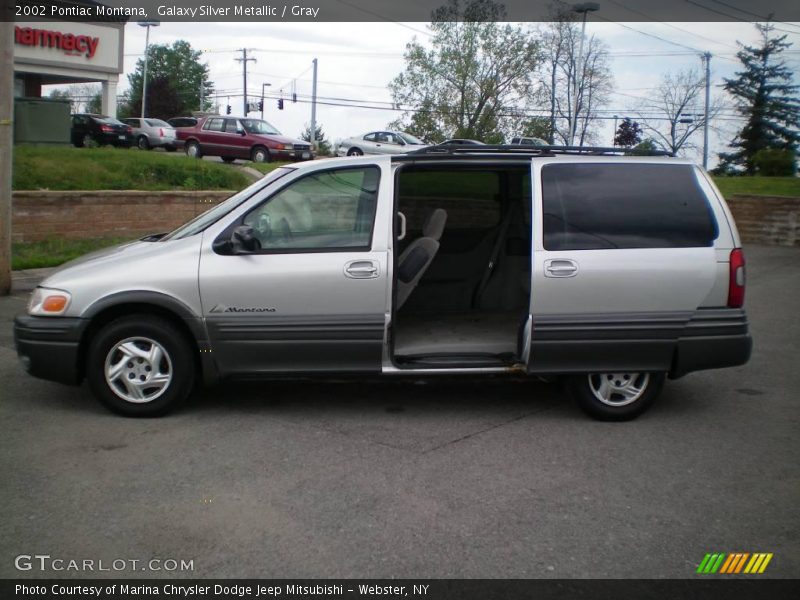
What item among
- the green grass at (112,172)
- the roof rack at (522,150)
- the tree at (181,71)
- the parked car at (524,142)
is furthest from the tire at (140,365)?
the tree at (181,71)

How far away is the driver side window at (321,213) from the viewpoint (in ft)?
19.6

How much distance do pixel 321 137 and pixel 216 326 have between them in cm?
8180

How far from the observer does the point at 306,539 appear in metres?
4.14

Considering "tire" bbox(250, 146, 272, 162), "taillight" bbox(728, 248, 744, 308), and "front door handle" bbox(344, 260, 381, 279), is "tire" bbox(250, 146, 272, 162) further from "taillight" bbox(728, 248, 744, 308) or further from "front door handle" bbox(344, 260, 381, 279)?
"taillight" bbox(728, 248, 744, 308)

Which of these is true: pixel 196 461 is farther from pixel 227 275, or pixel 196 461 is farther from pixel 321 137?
pixel 321 137

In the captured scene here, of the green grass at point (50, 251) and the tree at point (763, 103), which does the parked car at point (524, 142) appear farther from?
the tree at point (763, 103)

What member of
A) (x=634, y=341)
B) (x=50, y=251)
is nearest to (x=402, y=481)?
(x=634, y=341)

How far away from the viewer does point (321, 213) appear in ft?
19.8

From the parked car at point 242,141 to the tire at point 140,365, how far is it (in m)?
22.5

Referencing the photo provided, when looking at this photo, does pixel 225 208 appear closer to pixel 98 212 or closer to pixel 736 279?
pixel 736 279

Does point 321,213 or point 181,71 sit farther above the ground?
point 181,71

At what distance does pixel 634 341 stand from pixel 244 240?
9.18ft

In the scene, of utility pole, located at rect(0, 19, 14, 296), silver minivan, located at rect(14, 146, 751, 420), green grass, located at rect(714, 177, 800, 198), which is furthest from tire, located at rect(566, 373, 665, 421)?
green grass, located at rect(714, 177, 800, 198)
